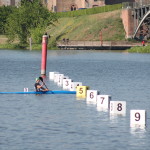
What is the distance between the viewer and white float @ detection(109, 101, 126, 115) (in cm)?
5277

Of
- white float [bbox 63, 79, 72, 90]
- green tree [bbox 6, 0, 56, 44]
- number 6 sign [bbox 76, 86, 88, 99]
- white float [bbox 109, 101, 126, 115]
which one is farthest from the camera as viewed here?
green tree [bbox 6, 0, 56, 44]

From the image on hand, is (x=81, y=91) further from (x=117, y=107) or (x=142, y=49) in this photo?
(x=142, y=49)

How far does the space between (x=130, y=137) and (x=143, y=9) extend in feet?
422

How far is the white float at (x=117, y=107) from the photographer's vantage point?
52769mm

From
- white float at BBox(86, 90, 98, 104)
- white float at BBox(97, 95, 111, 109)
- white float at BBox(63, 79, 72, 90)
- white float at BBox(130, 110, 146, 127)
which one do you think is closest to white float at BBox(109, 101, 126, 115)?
white float at BBox(97, 95, 111, 109)

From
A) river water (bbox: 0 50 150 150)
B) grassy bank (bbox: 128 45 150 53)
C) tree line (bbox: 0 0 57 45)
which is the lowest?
grassy bank (bbox: 128 45 150 53)

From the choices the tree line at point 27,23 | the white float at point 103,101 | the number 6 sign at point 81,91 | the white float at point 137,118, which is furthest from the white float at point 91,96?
the tree line at point 27,23

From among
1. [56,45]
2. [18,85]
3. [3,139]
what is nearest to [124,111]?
[3,139]

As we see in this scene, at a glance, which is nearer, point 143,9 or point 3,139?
point 3,139

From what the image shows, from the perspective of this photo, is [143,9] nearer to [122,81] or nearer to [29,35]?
[29,35]

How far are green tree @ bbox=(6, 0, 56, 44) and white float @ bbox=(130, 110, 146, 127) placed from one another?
140746 millimetres

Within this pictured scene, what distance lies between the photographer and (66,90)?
237ft

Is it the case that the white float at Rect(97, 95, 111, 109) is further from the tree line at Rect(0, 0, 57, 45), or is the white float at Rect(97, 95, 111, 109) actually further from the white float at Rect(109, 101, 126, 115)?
the tree line at Rect(0, 0, 57, 45)

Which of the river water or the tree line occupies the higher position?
the tree line
